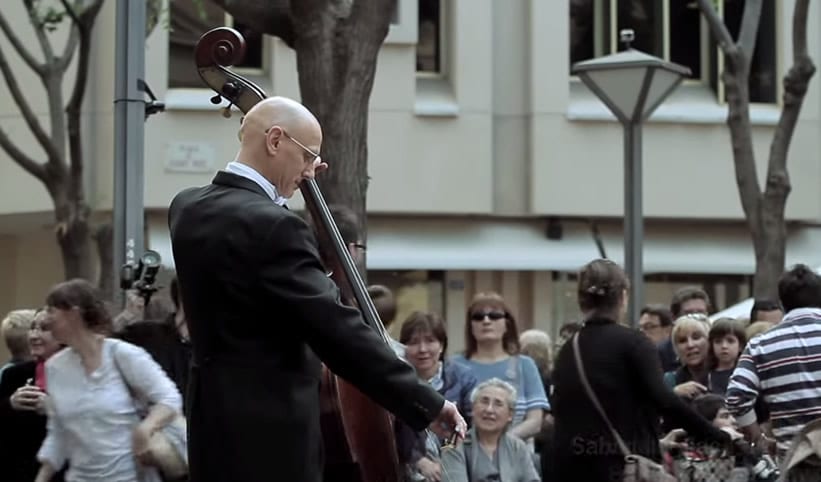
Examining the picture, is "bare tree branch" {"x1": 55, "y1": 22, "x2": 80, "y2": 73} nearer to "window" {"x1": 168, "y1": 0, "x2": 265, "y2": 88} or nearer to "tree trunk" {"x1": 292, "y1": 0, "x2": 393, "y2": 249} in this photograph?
"window" {"x1": 168, "y1": 0, "x2": 265, "y2": 88}

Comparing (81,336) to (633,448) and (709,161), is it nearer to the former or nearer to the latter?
(633,448)

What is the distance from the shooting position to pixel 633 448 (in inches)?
328

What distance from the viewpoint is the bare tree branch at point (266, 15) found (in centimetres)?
1204

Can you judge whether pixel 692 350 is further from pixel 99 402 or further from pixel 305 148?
pixel 305 148

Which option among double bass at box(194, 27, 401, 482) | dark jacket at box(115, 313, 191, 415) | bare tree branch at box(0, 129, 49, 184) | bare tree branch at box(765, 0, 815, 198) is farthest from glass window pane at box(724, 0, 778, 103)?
double bass at box(194, 27, 401, 482)

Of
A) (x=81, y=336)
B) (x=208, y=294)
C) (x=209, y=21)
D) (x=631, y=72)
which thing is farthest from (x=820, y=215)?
(x=208, y=294)

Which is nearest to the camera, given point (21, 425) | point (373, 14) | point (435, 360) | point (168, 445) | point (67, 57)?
point (168, 445)

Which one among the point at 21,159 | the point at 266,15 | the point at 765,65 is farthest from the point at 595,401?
the point at 765,65

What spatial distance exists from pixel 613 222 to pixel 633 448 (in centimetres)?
1696

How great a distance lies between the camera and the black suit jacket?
5289mm

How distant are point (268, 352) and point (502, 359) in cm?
554

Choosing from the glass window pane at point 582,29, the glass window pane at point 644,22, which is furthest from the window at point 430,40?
the glass window pane at point 644,22

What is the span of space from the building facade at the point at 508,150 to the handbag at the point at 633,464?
15.2 m

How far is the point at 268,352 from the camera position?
5.35 metres
